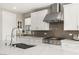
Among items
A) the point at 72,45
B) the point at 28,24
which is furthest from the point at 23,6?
the point at 72,45

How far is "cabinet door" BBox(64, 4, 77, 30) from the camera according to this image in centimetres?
236

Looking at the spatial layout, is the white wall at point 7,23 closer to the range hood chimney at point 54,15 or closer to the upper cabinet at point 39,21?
the upper cabinet at point 39,21

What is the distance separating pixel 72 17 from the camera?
241cm

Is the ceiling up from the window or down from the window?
up

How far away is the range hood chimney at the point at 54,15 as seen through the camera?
263cm

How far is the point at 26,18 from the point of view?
406 cm

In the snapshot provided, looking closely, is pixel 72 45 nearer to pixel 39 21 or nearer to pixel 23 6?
pixel 39 21

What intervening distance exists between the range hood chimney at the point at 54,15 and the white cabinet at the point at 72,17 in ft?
0.70

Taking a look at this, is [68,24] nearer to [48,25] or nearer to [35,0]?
[48,25]

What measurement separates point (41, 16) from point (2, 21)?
1.54m

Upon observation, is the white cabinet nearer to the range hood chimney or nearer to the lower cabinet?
the range hood chimney

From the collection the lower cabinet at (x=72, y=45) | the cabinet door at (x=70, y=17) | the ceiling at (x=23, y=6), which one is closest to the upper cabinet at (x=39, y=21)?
the ceiling at (x=23, y=6)

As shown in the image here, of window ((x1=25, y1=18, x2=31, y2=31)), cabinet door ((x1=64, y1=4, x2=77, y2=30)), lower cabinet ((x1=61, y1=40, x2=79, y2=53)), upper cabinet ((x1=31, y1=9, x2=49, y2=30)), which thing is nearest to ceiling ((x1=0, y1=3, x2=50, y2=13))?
upper cabinet ((x1=31, y1=9, x2=49, y2=30))

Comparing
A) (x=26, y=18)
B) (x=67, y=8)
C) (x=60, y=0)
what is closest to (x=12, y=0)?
(x=60, y=0)
